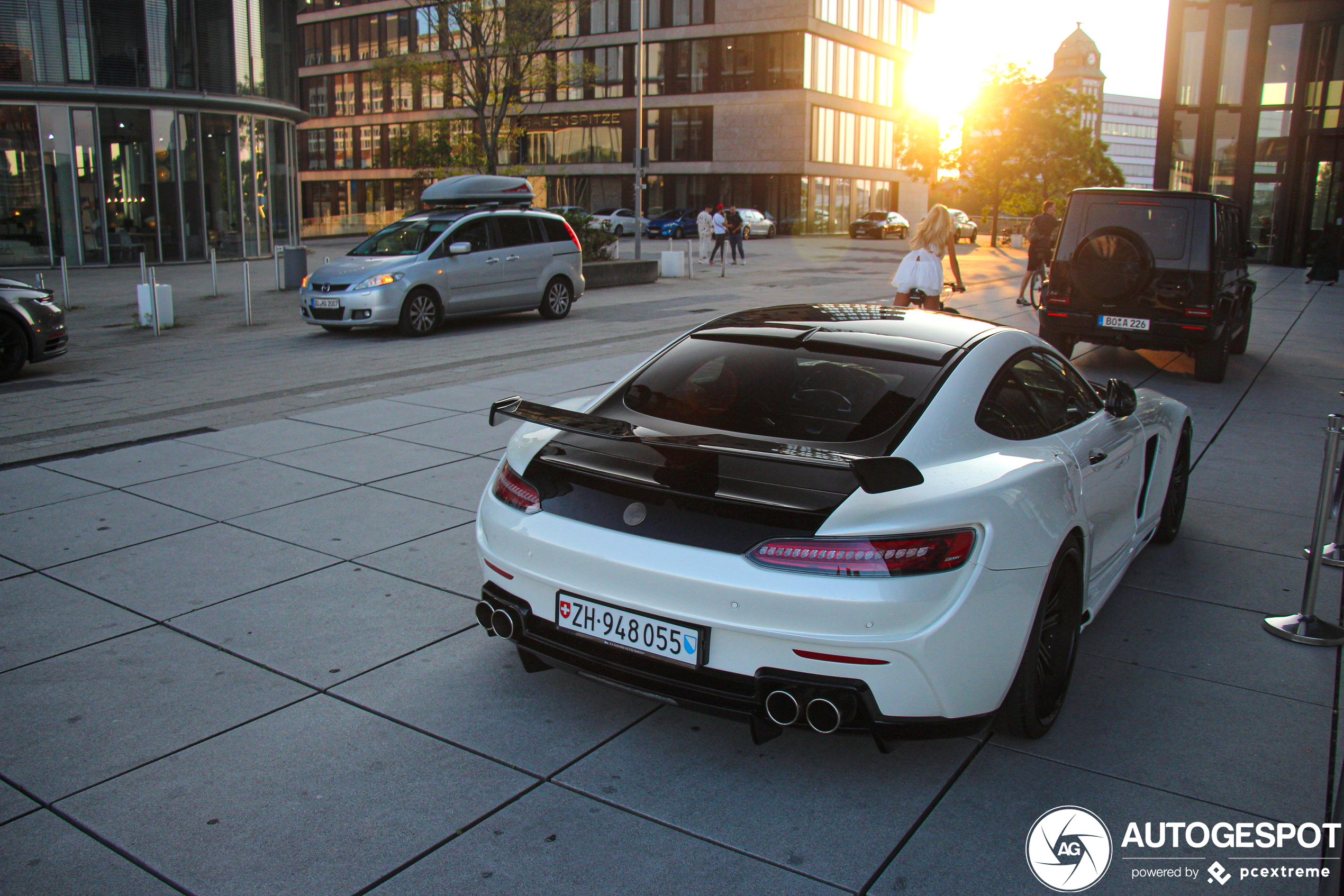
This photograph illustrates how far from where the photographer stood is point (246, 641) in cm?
429

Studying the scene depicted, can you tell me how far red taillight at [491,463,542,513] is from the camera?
140 inches

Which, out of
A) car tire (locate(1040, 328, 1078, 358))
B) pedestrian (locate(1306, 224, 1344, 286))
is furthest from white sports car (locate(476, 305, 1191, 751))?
pedestrian (locate(1306, 224, 1344, 286))

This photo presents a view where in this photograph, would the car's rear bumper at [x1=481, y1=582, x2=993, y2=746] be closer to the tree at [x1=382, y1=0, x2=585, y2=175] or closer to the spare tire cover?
the spare tire cover

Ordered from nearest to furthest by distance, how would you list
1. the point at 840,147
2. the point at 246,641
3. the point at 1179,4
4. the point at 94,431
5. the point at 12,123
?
the point at 246,641 → the point at 94,431 → the point at 12,123 → the point at 1179,4 → the point at 840,147

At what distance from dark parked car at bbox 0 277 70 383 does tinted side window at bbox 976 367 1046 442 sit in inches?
441

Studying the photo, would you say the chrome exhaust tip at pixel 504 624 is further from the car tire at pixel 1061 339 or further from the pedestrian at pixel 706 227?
the pedestrian at pixel 706 227

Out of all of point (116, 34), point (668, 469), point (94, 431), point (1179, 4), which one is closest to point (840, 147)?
point (1179, 4)

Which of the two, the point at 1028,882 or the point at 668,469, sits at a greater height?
the point at 668,469

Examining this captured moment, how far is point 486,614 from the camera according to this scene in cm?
363

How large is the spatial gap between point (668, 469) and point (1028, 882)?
1575 mm

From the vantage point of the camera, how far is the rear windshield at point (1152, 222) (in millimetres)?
11195

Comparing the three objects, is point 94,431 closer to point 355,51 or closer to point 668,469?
point 668,469

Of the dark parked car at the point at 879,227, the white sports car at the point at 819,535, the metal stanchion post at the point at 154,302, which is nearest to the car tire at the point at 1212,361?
the white sports car at the point at 819,535

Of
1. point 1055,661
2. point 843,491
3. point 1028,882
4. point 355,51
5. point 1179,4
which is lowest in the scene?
point 1028,882
